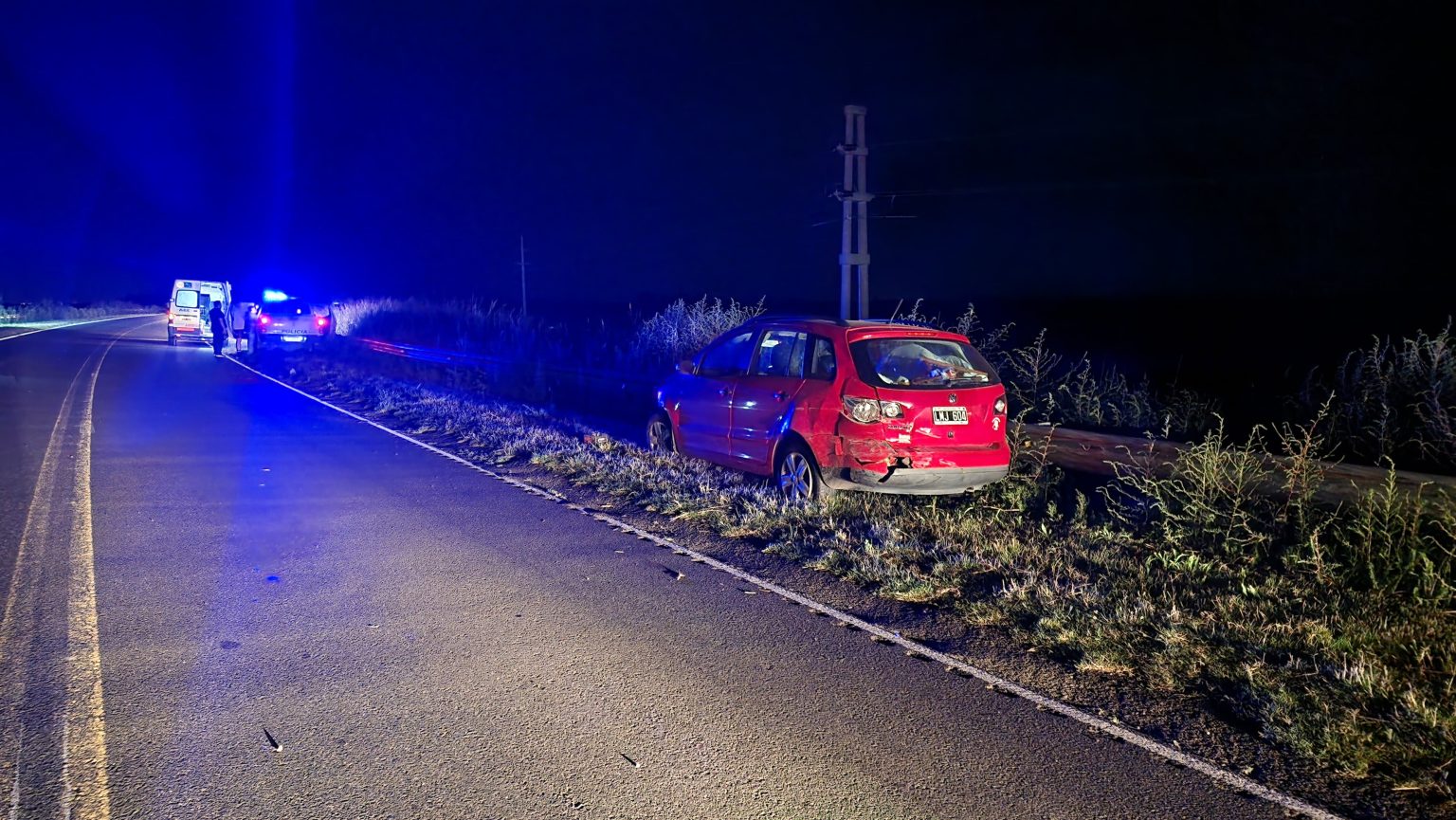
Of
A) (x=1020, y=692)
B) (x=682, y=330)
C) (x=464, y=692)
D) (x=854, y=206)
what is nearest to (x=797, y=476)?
(x=1020, y=692)

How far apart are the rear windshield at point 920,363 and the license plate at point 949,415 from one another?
0.69 ft

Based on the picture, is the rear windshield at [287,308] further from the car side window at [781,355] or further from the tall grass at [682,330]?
the car side window at [781,355]

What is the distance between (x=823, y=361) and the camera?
29.1 ft

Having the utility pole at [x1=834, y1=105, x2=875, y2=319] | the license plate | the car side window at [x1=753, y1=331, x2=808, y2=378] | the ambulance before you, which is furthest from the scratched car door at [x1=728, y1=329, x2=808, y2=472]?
the ambulance

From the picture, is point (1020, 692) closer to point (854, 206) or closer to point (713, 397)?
point (713, 397)

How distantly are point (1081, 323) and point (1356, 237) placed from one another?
1772cm

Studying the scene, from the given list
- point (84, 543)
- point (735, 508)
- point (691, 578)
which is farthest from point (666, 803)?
point (84, 543)

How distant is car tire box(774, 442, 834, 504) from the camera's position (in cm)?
871

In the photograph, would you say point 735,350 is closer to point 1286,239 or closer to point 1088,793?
point 1088,793

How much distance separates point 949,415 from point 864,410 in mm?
663

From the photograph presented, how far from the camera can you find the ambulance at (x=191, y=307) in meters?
36.7

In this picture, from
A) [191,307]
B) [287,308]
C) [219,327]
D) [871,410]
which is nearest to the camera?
[871,410]

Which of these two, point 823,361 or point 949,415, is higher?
point 823,361

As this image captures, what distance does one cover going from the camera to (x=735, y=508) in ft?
29.1
